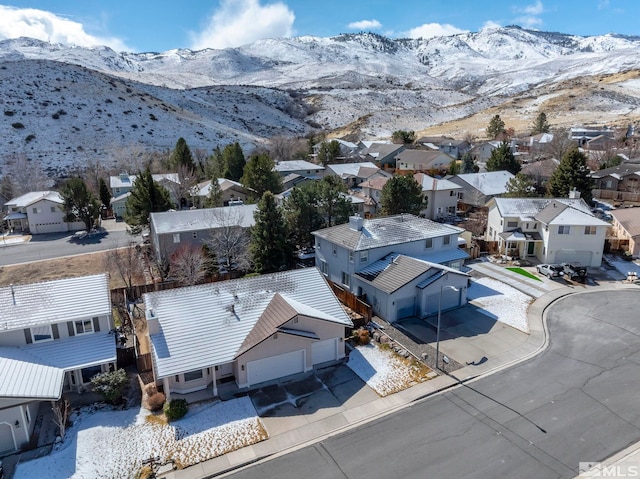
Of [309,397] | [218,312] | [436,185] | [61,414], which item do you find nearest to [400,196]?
[436,185]

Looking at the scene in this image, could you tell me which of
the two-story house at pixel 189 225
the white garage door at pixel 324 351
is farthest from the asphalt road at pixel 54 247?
the white garage door at pixel 324 351

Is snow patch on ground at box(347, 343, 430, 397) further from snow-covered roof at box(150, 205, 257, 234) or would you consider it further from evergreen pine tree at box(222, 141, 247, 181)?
evergreen pine tree at box(222, 141, 247, 181)

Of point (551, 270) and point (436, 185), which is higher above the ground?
point (436, 185)

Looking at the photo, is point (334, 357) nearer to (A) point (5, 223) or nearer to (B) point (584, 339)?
(B) point (584, 339)

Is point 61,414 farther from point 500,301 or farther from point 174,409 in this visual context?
point 500,301

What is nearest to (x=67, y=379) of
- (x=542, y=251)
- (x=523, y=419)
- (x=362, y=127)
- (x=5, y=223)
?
(x=523, y=419)

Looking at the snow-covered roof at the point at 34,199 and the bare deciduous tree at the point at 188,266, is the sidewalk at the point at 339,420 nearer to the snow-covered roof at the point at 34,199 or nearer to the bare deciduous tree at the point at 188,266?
the bare deciduous tree at the point at 188,266
